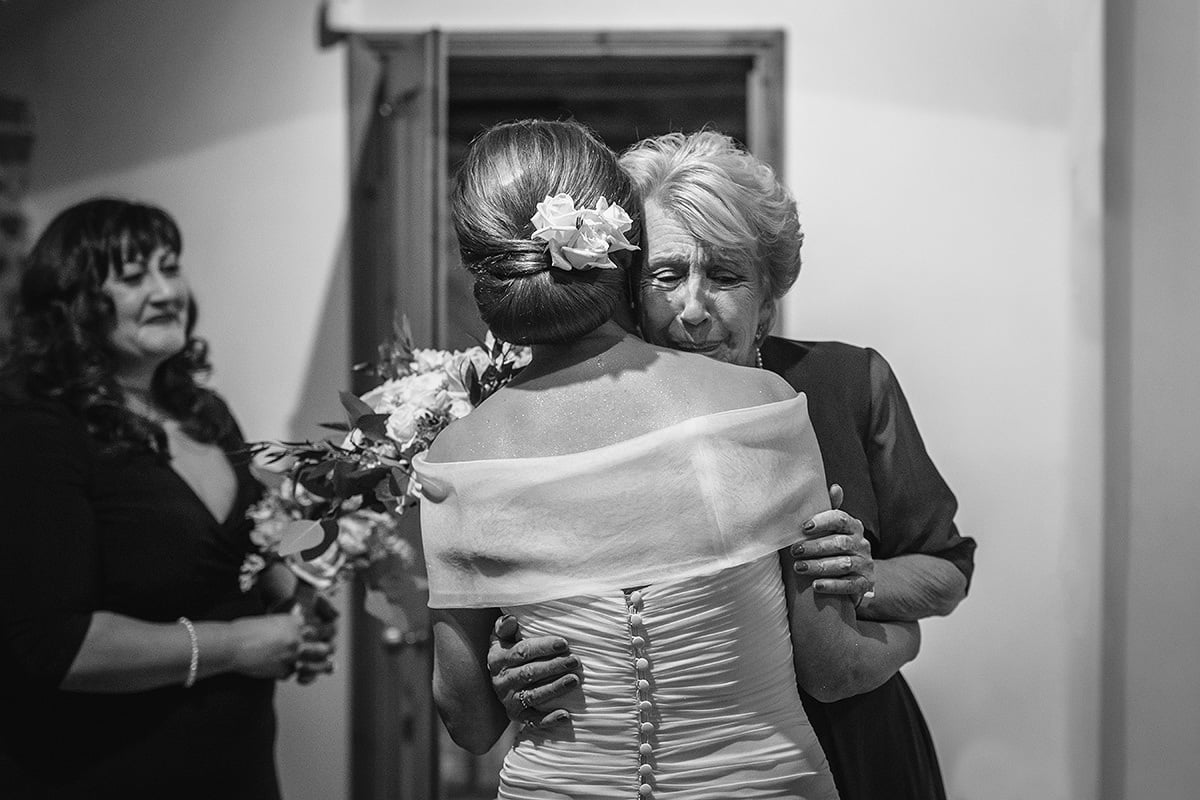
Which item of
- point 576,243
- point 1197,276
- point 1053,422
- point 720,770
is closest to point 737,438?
point 576,243

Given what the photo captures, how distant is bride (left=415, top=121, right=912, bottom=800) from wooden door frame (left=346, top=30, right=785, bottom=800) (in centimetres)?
149

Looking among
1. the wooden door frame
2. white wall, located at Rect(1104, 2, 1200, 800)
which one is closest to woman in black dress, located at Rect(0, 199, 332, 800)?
the wooden door frame

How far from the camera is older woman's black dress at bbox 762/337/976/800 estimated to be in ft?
5.34

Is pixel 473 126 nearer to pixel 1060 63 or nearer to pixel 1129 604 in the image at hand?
pixel 1060 63

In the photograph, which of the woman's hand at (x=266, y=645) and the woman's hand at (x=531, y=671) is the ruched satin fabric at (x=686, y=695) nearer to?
the woman's hand at (x=531, y=671)

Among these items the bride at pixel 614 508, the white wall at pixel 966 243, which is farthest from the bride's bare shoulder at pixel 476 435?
the white wall at pixel 966 243

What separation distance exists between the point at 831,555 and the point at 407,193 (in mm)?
1833

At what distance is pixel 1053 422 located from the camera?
2869 mm

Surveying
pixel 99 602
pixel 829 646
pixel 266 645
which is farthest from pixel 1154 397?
pixel 99 602

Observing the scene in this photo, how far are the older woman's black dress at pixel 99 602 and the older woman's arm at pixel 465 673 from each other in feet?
3.26

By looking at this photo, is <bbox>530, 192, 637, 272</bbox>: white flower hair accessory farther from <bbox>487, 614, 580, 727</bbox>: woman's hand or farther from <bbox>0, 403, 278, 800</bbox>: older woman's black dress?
<bbox>0, 403, 278, 800</bbox>: older woman's black dress

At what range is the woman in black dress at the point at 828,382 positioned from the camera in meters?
1.54

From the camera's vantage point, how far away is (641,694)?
131 cm

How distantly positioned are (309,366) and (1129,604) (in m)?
2.11
